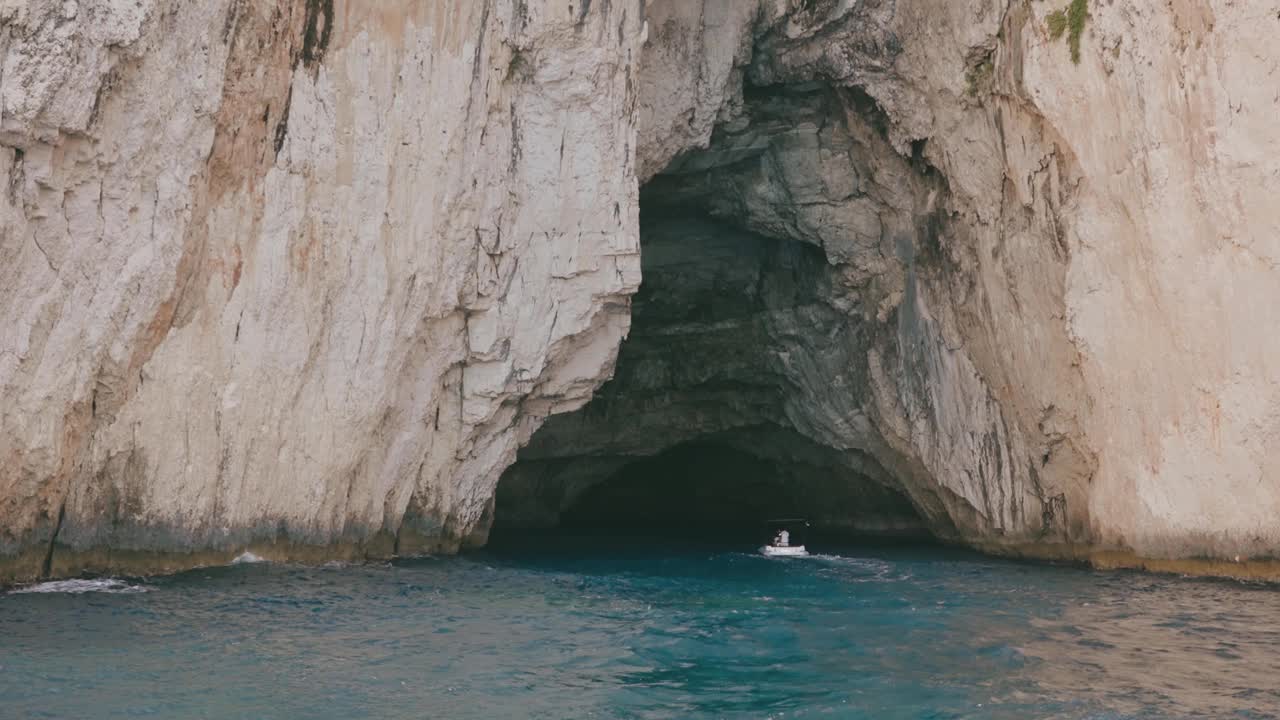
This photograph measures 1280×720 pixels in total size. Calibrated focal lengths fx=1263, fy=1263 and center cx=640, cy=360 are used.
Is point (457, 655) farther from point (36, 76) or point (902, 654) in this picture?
point (36, 76)

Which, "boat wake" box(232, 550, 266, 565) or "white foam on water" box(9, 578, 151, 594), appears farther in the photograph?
"boat wake" box(232, 550, 266, 565)

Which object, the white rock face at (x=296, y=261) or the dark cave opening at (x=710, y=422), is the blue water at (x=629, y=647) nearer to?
the white rock face at (x=296, y=261)

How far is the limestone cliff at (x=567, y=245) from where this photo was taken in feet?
58.4

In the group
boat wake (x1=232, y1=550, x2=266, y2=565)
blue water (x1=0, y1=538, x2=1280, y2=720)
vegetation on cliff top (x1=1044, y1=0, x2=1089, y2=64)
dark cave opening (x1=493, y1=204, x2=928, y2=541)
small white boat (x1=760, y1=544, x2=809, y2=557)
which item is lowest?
blue water (x1=0, y1=538, x2=1280, y2=720)

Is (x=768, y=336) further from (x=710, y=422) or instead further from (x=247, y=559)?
(x=247, y=559)

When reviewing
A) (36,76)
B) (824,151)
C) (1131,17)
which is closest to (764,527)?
(824,151)

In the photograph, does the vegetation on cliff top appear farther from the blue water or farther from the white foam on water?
the white foam on water

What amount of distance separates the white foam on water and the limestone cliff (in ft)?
1.30

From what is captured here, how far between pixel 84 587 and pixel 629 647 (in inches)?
308

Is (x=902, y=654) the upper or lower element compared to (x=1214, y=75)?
lower

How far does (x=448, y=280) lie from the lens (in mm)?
22734

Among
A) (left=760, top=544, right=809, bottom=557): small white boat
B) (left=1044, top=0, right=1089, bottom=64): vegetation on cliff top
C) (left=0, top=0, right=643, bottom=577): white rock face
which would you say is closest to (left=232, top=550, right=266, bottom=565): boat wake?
(left=0, top=0, right=643, bottom=577): white rock face

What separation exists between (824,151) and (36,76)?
16172mm

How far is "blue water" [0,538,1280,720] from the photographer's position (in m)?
12.0
